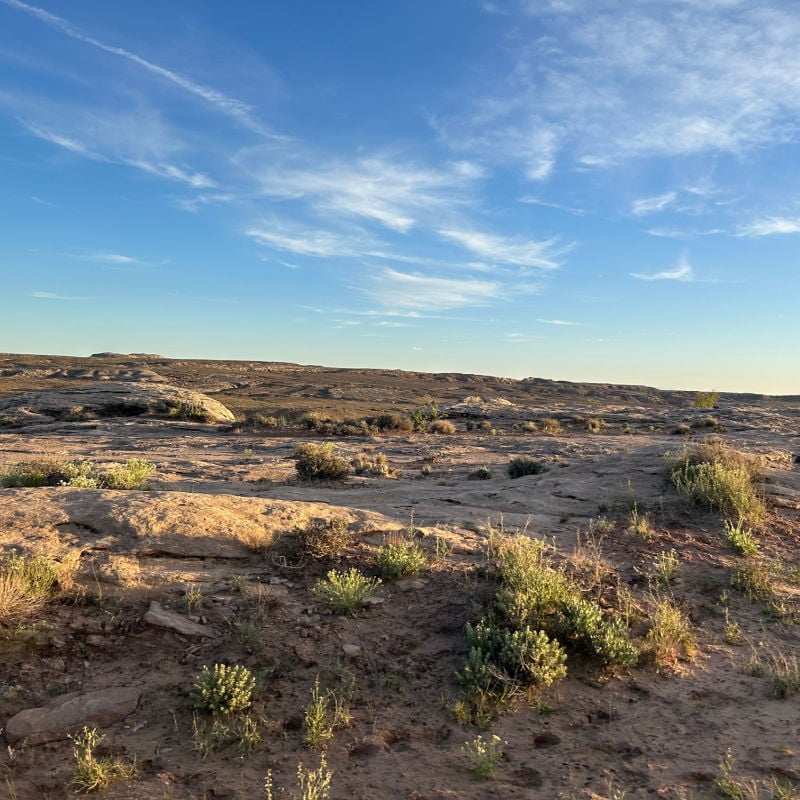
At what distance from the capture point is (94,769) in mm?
3441

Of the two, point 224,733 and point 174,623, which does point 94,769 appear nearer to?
point 224,733

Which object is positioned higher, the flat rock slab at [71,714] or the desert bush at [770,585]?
the desert bush at [770,585]

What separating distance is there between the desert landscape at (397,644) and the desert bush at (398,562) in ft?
0.12

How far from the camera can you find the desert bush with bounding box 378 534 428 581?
603cm

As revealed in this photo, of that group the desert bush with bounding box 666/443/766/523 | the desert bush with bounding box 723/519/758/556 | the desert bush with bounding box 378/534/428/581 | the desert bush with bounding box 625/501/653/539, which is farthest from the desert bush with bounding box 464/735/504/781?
the desert bush with bounding box 666/443/766/523

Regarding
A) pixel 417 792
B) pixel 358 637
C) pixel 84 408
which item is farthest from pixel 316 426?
pixel 417 792

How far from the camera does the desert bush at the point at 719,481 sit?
8.62 m

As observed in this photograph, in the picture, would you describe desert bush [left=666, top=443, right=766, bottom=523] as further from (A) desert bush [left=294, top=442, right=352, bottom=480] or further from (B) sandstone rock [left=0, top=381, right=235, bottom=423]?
(B) sandstone rock [left=0, top=381, right=235, bottom=423]

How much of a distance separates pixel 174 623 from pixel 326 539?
1.92m

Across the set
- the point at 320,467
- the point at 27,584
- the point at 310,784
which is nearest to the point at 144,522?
the point at 27,584

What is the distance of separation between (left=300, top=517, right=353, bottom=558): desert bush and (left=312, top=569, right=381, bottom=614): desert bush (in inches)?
25.5

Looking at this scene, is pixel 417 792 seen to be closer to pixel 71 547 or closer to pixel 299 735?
pixel 299 735

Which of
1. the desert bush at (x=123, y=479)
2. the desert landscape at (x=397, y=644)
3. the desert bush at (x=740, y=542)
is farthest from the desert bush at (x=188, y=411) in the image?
the desert bush at (x=740, y=542)

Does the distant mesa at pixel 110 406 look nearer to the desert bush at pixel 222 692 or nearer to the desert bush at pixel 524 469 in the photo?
the desert bush at pixel 524 469
